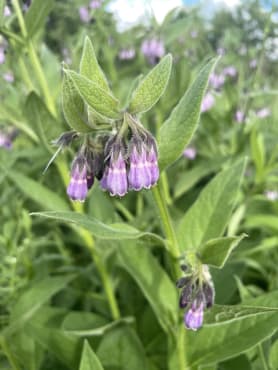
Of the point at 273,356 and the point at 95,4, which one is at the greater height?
the point at 95,4

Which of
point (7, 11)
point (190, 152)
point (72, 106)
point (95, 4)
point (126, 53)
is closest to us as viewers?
point (72, 106)

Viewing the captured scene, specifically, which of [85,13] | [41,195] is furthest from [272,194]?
[85,13]

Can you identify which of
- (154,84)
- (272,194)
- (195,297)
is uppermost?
(154,84)

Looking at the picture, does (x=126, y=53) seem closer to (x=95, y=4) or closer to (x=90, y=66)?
(x=95, y=4)

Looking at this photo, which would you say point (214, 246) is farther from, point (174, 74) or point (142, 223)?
point (174, 74)

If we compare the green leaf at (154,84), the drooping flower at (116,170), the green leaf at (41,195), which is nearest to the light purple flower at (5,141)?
the green leaf at (41,195)

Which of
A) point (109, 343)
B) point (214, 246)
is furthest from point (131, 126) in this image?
point (109, 343)

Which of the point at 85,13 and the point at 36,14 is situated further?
the point at 85,13
